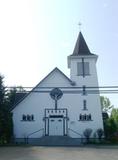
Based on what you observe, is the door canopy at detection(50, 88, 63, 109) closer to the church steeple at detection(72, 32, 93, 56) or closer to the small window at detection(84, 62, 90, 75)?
the small window at detection(84, 62, 90, 75)

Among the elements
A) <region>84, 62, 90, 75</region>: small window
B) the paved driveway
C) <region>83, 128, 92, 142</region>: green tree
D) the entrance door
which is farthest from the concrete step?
the paved driveway

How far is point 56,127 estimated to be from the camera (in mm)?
37094

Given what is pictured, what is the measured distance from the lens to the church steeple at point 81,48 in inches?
1614

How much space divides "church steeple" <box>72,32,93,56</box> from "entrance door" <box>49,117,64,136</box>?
900 cm

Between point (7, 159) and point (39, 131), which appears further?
point (39, 131)

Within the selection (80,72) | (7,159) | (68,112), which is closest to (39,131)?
(68,112)

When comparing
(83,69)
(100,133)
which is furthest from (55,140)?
(83,69)

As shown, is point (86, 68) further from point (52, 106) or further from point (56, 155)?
point (56, 155)

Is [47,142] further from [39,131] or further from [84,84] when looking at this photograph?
[84,84]

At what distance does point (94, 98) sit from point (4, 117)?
11.1 meters

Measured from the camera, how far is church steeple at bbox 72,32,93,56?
41.0m

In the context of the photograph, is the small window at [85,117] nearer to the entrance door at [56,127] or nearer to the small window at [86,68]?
the entrance door at [56,127]

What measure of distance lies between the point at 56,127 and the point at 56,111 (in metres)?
1.87

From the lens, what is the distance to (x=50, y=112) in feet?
122
